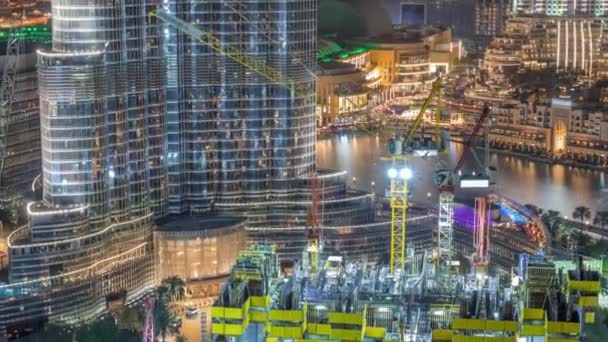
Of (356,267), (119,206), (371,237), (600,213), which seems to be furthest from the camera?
(600,213)

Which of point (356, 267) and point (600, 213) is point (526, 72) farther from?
point (356, 267)

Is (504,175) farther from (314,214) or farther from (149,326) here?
(149,326)

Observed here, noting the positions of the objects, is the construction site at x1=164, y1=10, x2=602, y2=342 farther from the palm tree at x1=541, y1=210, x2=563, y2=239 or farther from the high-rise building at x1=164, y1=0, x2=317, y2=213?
the palm tree at x1=541, y1=210, x2=563, y2=239

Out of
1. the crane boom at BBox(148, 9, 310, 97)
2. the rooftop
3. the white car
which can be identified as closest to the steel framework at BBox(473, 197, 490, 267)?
the crane boom at BBox(148, 9, 310, 97)

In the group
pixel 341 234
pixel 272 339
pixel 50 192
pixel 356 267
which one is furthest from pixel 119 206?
pixel 272 339

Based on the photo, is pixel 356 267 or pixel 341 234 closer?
pixel 356 267

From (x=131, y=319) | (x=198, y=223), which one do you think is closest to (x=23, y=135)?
(x=198, y=223)

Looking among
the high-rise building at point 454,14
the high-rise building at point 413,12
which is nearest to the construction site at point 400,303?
the high-rise building at point 413,12
